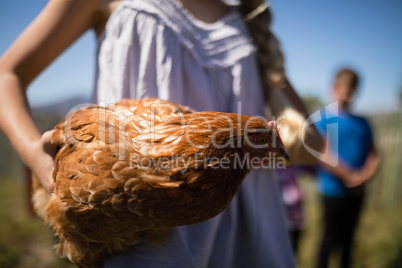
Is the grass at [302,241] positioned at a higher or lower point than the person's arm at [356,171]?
lower

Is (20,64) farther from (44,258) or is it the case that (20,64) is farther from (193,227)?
(44,258)

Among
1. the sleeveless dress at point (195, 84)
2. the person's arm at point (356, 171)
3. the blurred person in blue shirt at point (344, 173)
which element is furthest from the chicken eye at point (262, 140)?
the blurred person in blue shirt at point (344, 173)

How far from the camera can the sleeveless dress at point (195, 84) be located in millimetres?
1090

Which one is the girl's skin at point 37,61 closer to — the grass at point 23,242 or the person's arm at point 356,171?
the grass at point 23,242

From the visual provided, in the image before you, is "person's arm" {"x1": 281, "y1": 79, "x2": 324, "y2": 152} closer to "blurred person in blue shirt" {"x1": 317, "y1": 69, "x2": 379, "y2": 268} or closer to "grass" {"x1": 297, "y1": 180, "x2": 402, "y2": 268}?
"blurred person in blue shirt" {"x1": 317, "y1": 69, "x2": 379, "y2": 268}

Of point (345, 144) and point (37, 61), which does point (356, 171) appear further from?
point (37, 61)

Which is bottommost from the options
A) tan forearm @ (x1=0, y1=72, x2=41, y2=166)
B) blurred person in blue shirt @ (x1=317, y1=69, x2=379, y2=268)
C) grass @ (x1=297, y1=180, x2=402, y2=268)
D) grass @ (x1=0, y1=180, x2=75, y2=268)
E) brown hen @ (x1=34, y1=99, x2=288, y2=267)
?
grass @ (x1=297, y1=180, x2=402, y2=268)

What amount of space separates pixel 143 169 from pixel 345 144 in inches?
127

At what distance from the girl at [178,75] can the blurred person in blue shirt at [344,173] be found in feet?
7.72

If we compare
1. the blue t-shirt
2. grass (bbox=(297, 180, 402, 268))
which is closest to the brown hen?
the blue t-shirt

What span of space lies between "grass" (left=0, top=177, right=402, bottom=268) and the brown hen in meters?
2.40

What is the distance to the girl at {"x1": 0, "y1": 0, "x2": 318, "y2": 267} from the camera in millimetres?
1021

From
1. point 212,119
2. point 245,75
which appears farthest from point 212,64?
point 212,119

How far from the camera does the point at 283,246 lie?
1.27 metres
